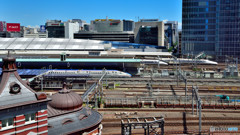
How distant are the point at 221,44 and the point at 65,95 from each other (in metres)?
116

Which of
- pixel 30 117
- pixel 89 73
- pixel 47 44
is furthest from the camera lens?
pixel 47 44

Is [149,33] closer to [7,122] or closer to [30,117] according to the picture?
[30,117]

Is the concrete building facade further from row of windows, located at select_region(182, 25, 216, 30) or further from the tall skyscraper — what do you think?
the tall skyscraper

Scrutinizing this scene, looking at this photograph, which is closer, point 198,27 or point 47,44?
point 47,44

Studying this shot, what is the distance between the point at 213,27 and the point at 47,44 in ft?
268

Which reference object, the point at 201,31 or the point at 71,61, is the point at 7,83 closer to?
the point at 71,61

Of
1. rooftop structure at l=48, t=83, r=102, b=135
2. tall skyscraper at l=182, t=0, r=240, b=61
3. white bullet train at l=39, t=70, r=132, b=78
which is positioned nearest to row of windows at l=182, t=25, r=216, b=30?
tall skyscraper at l=182, t=0, r=240, b=61

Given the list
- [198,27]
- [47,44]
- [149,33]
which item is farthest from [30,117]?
[149,33]

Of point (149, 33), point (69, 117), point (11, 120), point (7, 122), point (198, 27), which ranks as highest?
point (149, 33)

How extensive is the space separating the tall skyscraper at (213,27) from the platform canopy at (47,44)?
46747 mm

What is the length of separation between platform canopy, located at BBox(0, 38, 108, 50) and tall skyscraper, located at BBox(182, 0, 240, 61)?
4675cm

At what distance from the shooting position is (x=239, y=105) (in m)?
53.9

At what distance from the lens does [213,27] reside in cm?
13000

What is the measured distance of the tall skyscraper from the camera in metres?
128
